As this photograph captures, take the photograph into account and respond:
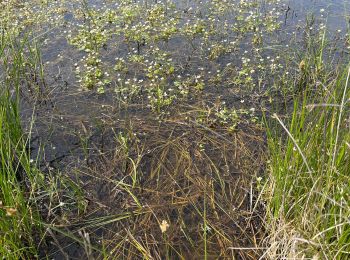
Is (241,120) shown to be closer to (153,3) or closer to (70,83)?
(70,83)

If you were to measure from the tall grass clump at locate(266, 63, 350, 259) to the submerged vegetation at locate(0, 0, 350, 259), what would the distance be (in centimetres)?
2

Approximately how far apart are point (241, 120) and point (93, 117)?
6.61ft

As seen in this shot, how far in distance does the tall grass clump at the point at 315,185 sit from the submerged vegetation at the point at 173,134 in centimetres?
2

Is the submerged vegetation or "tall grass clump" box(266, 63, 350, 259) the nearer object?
"tall grass clump" box(266, 63, 350, 259)

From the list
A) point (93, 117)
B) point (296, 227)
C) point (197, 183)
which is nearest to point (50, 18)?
point (93, 117)

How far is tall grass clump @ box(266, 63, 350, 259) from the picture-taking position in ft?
8.93

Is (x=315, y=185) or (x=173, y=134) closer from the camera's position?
(x=315, y=185)

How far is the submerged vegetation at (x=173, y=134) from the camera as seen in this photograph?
3141 mm

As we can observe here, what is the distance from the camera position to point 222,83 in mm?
5859

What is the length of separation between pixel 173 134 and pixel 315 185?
238 cm

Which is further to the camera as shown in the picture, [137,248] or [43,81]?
[43,81]

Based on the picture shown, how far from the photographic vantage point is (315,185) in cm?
293

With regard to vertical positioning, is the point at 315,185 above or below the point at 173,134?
above

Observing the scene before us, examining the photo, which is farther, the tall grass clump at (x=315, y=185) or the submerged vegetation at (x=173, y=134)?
the submerged vegetation at (x=173, y=134)
